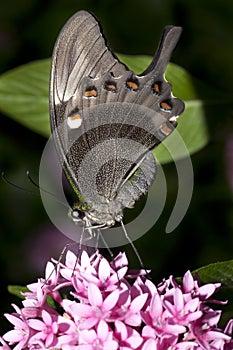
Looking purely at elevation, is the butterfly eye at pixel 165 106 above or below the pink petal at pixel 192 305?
above

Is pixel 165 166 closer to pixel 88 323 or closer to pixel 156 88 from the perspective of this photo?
pixel 156 88

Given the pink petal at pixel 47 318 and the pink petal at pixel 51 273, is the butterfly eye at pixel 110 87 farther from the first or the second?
the pink petal at pixel 47 318

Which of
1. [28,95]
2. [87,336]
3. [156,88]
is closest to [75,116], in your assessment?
[156,88]

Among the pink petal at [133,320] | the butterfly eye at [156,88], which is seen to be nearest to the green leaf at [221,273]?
the pink petal at [133,320]

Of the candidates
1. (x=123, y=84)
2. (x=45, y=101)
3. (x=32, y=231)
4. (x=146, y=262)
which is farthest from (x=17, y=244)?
(x=123, y=84)

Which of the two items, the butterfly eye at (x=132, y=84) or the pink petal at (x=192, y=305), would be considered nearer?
the pink petal at (x=192, y=305)
